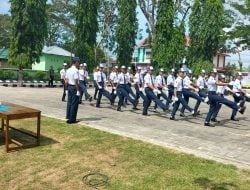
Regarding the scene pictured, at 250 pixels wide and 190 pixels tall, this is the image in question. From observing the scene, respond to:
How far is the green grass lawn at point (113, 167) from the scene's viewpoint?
5.89 metres

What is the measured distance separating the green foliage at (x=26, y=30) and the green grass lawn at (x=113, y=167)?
2054 cm

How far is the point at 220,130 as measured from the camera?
1143 centimetres

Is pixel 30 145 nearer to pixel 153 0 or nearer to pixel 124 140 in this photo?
pixel 124 140

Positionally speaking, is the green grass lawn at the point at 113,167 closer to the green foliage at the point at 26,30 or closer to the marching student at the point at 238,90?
the marching student at the point at 238,90

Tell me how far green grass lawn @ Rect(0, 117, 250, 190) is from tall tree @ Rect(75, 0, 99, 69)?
24.9 meters

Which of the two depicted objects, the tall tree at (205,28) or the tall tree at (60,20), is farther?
the tall tree at (60,20)

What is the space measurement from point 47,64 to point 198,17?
2317cm

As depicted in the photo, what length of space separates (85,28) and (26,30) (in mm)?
6765

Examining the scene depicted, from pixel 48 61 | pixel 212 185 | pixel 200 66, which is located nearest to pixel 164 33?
pixel 200 66

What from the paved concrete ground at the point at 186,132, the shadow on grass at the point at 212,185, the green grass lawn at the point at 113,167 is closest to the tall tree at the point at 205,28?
the paved concrete ground at the point at 186,132

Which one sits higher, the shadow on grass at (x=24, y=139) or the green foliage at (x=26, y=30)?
the green foliage at (x=26, y=30)

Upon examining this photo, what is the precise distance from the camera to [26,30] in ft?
90.9

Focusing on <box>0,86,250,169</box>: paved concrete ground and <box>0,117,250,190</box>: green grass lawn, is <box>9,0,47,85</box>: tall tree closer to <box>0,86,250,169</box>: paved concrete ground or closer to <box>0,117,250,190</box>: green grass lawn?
<box>0,86,250,169</box>: paved concrete ground

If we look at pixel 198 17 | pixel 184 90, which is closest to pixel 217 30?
pixel 198 17
